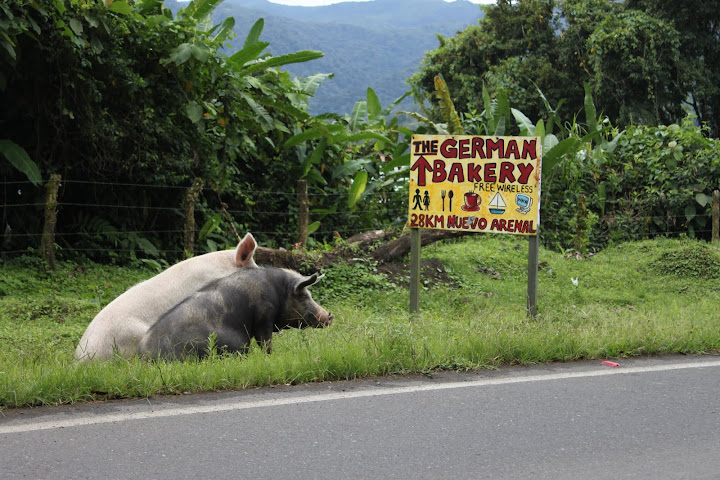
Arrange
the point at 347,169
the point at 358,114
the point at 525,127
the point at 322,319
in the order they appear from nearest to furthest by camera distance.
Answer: the point at 322,319 < the point at 347,169 < the point at 525,127 < the point at 358,114

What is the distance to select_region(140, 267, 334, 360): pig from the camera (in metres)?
5.34

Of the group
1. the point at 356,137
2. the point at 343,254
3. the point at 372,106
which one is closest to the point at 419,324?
the point at 343,254

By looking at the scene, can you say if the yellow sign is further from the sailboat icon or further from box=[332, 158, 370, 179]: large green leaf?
box=[332, 158, 370, 179]: large green leaf

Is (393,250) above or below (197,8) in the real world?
below

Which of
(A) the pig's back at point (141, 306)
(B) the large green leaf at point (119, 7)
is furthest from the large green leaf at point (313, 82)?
(A) the pig's back at point (141, 306)

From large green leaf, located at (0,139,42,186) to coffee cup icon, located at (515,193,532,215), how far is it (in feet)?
18.7

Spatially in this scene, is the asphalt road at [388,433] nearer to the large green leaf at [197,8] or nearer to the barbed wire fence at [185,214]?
the barbed wire fence at [185,214]

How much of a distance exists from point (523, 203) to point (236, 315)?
302 centimetres

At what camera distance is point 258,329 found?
19.4 feet

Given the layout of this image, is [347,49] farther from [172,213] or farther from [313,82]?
[172,213]

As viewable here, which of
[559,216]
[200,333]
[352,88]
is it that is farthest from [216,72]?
[352,88]

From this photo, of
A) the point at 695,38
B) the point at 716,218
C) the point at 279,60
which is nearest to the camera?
the point at 279,60

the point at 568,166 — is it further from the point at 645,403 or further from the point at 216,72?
the point at 645,403

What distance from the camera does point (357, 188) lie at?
42.7ft
